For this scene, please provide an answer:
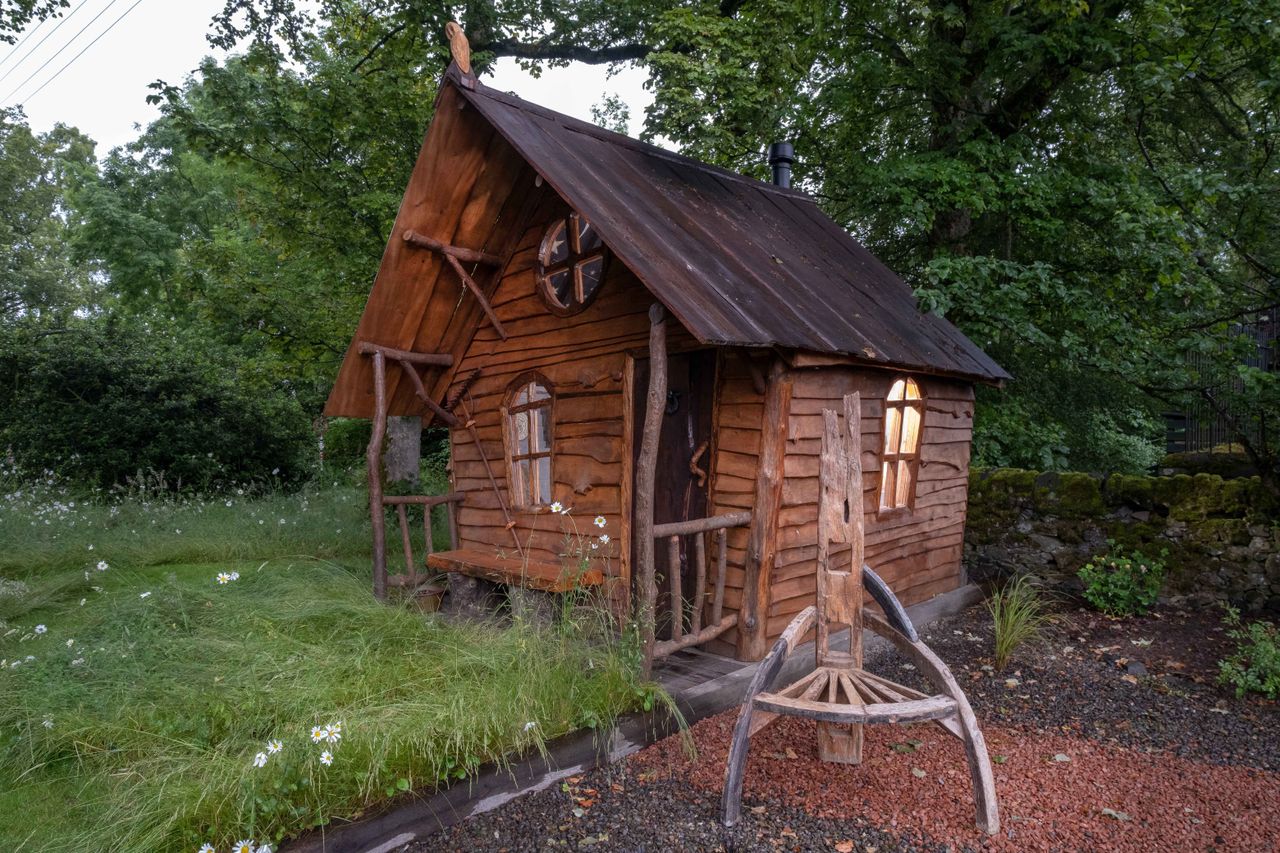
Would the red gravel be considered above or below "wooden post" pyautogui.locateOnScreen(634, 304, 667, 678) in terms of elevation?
below

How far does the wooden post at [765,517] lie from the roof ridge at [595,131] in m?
3.03

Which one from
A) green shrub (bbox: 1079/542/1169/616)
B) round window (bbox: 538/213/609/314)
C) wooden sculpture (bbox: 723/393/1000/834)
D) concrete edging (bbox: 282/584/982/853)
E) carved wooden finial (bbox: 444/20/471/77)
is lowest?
green shrub (bbox: 1079/542/1169/616)

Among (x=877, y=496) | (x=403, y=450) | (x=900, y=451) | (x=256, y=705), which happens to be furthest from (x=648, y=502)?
(x=403, y=450)

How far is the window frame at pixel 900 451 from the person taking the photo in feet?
22.7

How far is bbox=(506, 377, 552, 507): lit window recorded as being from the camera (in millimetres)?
7125

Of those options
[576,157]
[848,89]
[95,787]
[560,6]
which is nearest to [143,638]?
[95,787]

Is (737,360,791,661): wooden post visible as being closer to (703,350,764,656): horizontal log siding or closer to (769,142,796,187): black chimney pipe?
(703,350,764,656): horizontal log siding

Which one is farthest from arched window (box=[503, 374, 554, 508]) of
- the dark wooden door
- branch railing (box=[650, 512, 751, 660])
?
branch railing (box=[650, 512, 751, 660])

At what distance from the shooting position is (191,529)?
Result: 406 inches

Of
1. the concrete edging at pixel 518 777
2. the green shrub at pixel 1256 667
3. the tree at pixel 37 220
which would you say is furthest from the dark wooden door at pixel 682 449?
the tree at pixel 37 220

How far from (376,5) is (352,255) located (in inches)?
171

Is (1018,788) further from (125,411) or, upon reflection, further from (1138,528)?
(125,411)

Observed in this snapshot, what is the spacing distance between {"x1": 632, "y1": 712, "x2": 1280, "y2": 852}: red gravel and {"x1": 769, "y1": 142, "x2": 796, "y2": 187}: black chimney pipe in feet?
22.7

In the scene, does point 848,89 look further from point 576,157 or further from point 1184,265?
point 576,157
